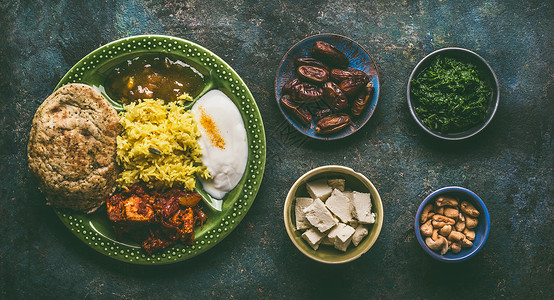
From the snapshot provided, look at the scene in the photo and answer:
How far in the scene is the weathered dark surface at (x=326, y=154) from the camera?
312 cm

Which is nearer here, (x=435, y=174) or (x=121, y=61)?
(x=121, y=61)

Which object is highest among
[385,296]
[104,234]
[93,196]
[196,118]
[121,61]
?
[121,61]

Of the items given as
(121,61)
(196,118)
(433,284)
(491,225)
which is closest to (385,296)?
(433,284)

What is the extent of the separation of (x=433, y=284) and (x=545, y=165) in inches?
55.0

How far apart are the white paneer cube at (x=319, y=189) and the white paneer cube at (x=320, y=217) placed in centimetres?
9

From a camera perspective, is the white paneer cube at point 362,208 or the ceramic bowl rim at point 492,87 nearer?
the white paneer cube at point 362,208

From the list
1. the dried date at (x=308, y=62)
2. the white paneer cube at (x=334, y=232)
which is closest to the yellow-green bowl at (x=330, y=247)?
the white paneer cube at (x=334, y=232)

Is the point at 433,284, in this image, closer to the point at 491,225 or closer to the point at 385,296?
the point at 385,296

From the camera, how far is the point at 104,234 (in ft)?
9.70

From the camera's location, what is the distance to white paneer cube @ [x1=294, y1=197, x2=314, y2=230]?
288 centimetres

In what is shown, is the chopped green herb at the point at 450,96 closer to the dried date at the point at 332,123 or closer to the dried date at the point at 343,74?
the dried date at the point at 343,74

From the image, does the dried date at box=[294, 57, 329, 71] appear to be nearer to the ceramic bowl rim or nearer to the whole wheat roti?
the ceramic bowl rim

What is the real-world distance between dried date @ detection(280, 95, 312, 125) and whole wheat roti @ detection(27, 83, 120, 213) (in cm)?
131

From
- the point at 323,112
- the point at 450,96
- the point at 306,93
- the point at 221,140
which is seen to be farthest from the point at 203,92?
the point at 450,96
